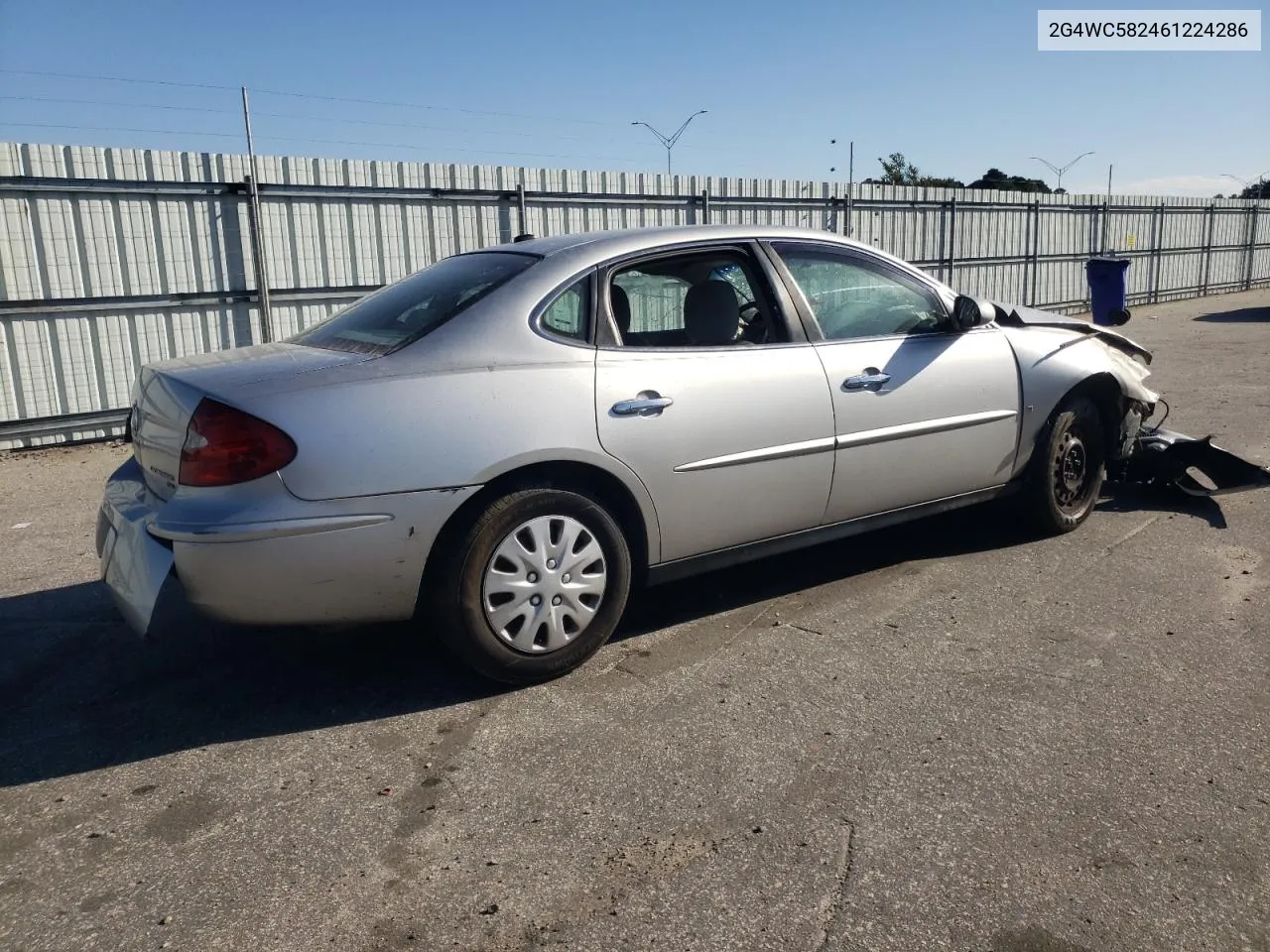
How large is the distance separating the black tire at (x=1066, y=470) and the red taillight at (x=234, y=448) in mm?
3562

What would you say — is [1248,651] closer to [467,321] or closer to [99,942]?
[467,321]

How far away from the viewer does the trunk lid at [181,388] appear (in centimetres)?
330

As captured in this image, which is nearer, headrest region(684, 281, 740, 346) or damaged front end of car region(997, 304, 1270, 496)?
headrest region(684, 281, 740, 346)

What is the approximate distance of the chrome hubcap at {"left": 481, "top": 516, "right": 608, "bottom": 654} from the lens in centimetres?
351

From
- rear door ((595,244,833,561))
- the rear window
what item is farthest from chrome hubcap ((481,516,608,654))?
the rear window

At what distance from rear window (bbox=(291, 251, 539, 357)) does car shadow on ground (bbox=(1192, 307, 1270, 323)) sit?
18596mm

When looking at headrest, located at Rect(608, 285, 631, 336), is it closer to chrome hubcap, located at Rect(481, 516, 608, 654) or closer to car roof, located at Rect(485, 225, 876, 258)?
car roof, located at Rect(485, 225, 876, 258)

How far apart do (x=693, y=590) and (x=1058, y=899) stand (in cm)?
245

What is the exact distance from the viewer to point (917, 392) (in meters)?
4.52

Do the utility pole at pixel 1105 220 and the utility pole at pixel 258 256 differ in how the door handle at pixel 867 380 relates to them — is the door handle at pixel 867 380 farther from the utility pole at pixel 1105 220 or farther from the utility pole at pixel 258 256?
the utility pole at pixel 1105 220

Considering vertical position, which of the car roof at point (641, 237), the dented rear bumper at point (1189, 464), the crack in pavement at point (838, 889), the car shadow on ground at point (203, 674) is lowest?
the crack in pavement at point (838, 889)

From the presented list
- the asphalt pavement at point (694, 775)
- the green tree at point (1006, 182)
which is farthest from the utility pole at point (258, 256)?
the green tree at point (1006, 182)

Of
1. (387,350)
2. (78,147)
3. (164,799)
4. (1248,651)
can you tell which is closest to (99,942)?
(164,799)

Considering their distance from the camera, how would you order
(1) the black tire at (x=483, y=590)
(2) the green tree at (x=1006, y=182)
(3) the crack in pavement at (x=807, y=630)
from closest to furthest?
(1) the black tire at (x=483, y=590) → (3) the crack in pavement at (x=807, y=630) → (2) the green tree at (x=1006, y=182)
